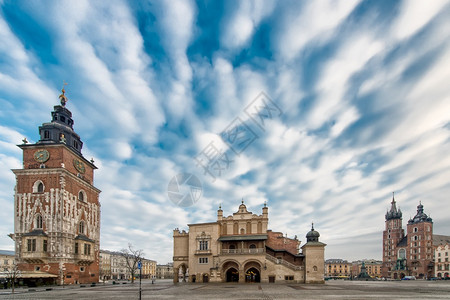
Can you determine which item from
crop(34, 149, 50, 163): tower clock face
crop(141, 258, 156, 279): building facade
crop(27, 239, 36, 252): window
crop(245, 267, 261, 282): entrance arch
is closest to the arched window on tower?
crop(27, 239, 36, 252): window

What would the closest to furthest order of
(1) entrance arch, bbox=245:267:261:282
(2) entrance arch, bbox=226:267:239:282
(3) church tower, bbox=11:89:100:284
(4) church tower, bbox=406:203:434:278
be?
(3) church tower, bbox=11:89:100:284, (1) entrance arch, bbox=245:267:261:282, (2) entrance arch, bbox=226:267:239:282, (4) church tower, bbox=406:203:434:278

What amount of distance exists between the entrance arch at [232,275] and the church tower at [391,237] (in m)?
120

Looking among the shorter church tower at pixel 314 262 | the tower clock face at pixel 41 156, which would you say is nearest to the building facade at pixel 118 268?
the tower clock face at pixel 41 156

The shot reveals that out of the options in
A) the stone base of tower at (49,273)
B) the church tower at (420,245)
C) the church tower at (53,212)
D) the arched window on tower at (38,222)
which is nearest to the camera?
the stone base of tower at (49,273)

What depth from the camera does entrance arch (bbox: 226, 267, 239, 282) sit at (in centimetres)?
6091

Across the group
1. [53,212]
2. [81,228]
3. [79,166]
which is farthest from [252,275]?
[79,166]

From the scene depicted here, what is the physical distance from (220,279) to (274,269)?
10.5 meters

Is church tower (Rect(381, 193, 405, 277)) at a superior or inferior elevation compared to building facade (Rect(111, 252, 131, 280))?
superior

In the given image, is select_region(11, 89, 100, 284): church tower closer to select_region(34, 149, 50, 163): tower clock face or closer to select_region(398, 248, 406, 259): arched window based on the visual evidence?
select_region(34, 149, 50, 163): tower clock face

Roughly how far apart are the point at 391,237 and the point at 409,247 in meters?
22.9

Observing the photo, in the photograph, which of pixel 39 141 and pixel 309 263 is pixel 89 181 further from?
pixel 309 263

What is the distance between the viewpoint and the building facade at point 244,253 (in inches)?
2188

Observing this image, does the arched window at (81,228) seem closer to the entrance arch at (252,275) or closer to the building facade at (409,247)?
the entrance arch at (252,275)

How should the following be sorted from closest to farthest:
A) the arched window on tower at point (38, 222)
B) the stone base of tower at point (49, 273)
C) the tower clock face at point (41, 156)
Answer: the stone base of tower at point (49, 273) < the arched window on tower at point (38, 222) < the tower clock face at point (41, 156)
